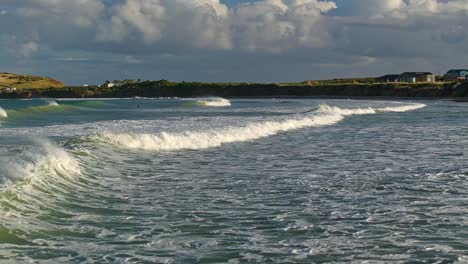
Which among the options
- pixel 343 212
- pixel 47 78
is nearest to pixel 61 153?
pixel 343 212

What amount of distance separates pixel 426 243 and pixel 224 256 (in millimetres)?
2416

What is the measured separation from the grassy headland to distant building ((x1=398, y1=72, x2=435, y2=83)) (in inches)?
272

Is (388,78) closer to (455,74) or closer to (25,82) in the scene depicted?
(455,74)

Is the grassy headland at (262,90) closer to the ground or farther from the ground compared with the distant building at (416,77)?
closer to the ground

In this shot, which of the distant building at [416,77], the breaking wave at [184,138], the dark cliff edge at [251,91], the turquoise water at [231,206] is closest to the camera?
the turquoise water at [231,206]

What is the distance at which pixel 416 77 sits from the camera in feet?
456

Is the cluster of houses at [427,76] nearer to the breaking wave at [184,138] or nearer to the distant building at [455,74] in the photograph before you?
the distant building at [455,74]

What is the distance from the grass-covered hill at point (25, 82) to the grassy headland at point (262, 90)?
4.39 metres

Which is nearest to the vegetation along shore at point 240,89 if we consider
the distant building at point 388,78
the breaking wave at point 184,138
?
the distant building at point 388,78

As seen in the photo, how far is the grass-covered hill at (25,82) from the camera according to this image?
170 meters

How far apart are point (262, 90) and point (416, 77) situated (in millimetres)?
32800

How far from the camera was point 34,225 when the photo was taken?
29.0ft

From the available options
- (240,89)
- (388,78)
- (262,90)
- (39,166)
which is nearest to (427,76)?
(388,78)

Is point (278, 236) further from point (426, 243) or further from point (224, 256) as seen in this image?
point (426, 243)
